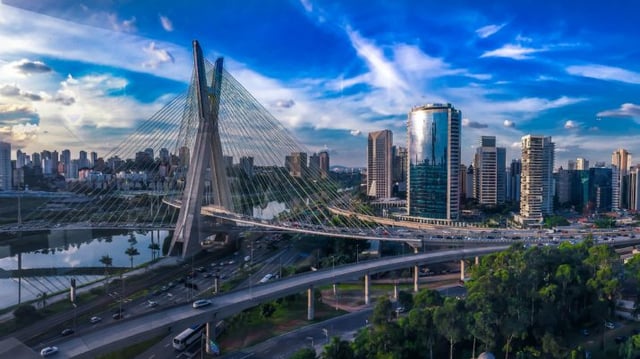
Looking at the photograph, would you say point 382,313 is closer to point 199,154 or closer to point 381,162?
point 199,154

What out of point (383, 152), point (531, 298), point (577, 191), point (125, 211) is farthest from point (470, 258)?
point (577, 191)

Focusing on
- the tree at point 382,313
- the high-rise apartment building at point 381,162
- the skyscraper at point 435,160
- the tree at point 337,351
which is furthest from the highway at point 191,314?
the high-rise apartment building at point 381,162

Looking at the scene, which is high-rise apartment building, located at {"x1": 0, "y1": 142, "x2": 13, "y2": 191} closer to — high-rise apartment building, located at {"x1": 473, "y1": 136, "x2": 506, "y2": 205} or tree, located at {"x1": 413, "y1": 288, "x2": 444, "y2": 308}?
tree, located at {"x1": 413, "y1": 288, "x2": 444, "y2": 308}

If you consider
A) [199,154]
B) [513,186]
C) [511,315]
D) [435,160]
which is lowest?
[511,315]

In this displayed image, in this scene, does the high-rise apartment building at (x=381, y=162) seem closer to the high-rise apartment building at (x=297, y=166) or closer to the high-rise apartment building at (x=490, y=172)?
the high-rise apartment building at (x=490, y=172)

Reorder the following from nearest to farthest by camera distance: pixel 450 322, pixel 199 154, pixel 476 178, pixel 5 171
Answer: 1. pixel 450 322
2. pixel 199 154
3. pixel 5 171
4. pixel 476 178

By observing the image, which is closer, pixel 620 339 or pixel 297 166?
pixel 620 339

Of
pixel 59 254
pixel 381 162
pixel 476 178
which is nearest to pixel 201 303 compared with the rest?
pixel 59 254

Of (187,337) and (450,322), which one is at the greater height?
(450,322)
